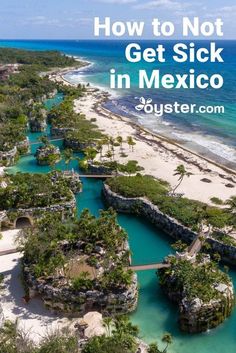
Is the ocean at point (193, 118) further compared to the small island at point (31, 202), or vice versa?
the ocean at point (193, 118)

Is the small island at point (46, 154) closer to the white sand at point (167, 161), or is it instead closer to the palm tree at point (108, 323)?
the white sand at point (167, 161)

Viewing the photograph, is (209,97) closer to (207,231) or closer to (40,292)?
(207,231)

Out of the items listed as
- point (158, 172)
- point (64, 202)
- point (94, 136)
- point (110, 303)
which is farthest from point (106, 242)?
point (94, 136)

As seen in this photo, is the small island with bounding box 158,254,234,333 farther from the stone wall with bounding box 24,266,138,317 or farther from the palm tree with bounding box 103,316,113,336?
the palm tree with bounding box 103,316,113,336

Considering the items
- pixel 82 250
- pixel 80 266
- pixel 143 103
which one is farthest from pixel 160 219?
pixel 143 103

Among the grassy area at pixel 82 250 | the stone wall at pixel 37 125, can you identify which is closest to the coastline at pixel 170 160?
the stone wall at pixel 37 125

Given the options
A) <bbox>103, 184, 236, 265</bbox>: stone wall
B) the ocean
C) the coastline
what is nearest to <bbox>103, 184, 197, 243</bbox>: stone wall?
<bbox>103, 184, 236, 265</bbox>: stone wall
